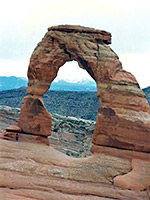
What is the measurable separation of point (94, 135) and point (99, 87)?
10.0 ft

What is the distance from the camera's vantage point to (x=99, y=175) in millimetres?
11203

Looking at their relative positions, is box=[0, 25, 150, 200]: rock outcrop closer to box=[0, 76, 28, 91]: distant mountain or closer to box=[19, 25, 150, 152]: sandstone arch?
box=[19, 25, 150, 152]: sandstone arch

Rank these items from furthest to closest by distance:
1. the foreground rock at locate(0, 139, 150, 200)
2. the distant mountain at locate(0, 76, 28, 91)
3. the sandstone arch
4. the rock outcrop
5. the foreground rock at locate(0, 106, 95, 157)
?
1. the distant mountain at locate(0, 76, 28, 91)
2. the foreground rock at locate(0, 106, 95, 157)
3. the sandstone arch
4. the rock outcrop
5. the foreground rock at locate(0, 139, 150, 200)

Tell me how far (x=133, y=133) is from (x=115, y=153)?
1576 millimetres

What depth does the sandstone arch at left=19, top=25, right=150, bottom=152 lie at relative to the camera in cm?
1281

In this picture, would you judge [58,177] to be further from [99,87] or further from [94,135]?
[99,87]

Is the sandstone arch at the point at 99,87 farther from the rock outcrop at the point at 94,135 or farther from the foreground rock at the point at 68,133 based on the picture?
the foreground rock at the point at 68,133

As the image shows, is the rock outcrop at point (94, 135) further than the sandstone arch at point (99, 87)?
No

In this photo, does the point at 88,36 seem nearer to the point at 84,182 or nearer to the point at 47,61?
the point at 47,61

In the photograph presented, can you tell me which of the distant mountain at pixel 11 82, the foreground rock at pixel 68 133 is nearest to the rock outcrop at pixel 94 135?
the foreground rock at pixel 68 133

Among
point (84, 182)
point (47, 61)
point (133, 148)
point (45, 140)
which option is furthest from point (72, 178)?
point (47, 61)

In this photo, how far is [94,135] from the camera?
13.7 meters

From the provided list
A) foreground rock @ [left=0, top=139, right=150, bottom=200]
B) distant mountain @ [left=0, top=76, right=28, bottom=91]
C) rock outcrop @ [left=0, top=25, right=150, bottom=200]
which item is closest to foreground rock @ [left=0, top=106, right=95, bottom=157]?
rock outcrop @ [left=0, top=25, right=150, bottom=200]

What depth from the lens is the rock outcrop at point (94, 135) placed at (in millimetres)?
10178
